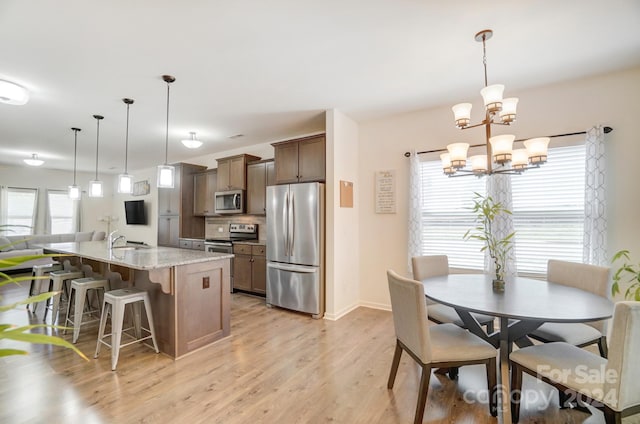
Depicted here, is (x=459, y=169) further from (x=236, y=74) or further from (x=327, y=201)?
(x=236, y=74)

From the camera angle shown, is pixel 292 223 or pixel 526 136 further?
pixel 292 223

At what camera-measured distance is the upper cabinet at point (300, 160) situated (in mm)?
4080

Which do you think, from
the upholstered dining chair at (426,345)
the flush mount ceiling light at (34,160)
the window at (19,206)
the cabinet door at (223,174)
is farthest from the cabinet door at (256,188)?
the window at (19,206)

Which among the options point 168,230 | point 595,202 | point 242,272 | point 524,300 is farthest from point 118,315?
point 595,202

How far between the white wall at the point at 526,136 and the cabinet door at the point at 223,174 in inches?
100

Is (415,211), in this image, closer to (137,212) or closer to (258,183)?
(258,183)

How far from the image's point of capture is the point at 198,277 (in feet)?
9.64

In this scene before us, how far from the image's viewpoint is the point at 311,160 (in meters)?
4.14

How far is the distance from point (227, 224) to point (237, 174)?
1.20 m

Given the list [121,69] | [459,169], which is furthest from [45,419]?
[459,169]

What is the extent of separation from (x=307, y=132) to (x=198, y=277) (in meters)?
2.92

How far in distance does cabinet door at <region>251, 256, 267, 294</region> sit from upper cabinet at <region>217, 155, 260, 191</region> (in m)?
1.33

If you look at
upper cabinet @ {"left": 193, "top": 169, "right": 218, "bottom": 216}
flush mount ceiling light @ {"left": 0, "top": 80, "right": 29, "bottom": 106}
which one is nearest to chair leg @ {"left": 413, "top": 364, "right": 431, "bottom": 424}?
flush mount ceiling light @ {"left": 0, "top": 80, "right": 29, "bottom": 106}

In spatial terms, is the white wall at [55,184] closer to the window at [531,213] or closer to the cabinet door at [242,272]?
the cabinet door at [242,272]
